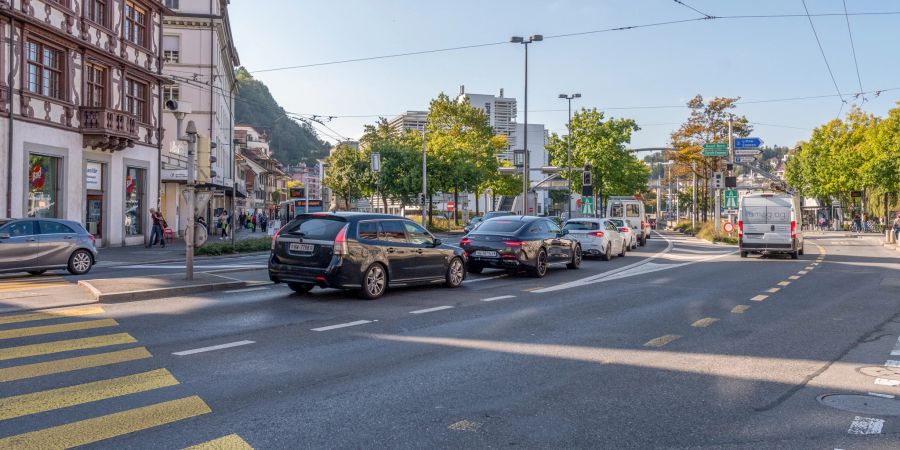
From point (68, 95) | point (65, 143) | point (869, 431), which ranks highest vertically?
point (68, 95)

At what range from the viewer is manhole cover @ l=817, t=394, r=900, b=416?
221 inches

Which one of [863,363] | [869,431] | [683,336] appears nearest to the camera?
[869,431]

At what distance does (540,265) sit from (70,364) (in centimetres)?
1184

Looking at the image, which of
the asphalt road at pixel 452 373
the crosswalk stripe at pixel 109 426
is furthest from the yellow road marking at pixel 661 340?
the crosswalk stripe at pixel 109 426

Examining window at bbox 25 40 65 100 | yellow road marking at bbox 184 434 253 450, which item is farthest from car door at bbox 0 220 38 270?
yellow road marking at bbox 184 434 253 450

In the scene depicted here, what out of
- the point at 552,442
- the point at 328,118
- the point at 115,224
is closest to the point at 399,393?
the point at 552,442

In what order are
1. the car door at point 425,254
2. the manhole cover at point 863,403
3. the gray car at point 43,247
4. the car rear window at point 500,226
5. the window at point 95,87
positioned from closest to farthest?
the manhole cover at point 863,403, the car door at point 425,254, the gray car at point 43,247, the car rear window at point 500,226, the window at point 95,87

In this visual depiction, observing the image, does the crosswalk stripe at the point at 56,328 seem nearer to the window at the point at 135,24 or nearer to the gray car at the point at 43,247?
the gray car at the point at 43,247

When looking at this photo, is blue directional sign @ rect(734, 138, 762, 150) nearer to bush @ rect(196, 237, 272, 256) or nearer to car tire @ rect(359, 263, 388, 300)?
bush @ rect(196, 237, 272, 256)

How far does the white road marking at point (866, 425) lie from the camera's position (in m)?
5.07

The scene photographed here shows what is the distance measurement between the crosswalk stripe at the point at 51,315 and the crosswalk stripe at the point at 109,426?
212 inches

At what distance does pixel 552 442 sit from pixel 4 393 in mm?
4401

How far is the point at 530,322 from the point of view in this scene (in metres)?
9.95

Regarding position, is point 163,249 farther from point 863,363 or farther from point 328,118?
point 863,363
